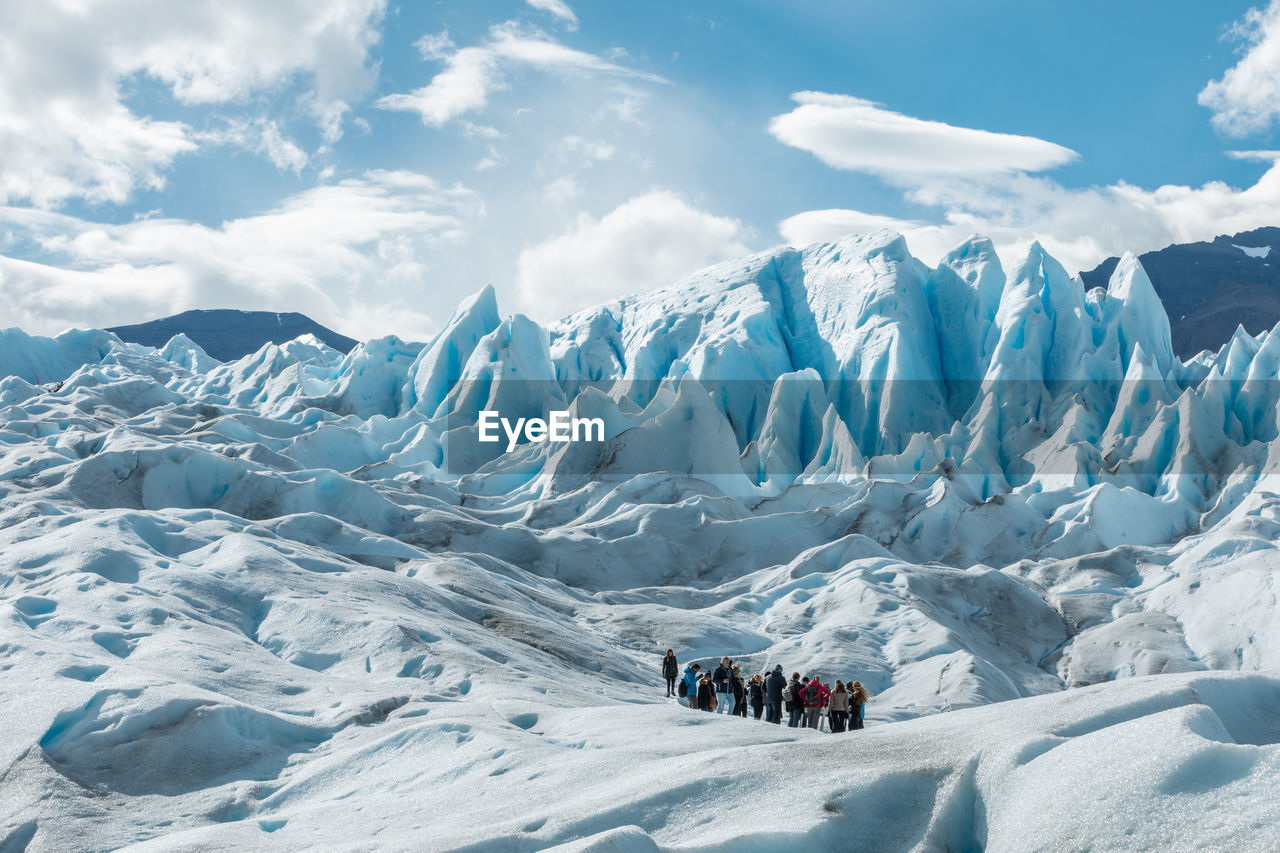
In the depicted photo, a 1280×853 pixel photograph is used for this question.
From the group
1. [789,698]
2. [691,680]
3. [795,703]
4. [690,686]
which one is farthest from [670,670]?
[795,703]

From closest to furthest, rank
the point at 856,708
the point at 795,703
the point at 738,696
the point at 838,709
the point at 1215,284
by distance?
the point at 838,709 < the point at 856,708 < the point at 795,703 < the point at 738,696 < the point at 1215,284

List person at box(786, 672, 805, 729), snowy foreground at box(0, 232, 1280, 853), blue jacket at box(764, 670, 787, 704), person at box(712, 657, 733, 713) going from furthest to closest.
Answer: person at box(712, 657, 733, 713) → blue jacket at box(764, 670, 787, 704) → person at box(786, 672, 805, 729) → snowy foreground at box(0, 232, 1280, 853)

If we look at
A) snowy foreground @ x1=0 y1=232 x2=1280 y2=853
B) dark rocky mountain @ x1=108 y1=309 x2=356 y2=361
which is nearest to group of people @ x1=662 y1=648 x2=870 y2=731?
snowy foreground @ x1=0 y1=232 x2=1280 y2=853

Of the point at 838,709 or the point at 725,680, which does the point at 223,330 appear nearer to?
the point at 725,680

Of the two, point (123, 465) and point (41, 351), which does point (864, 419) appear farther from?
point (41, 351)

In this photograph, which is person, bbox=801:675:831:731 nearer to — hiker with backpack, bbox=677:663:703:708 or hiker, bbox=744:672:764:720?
hiker, bbox=744:672:764:720

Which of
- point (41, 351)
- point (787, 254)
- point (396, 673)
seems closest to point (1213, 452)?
point (787, 254)
